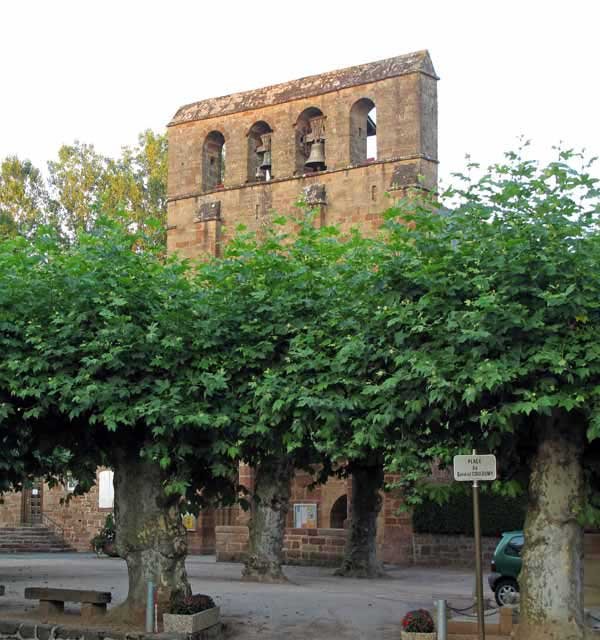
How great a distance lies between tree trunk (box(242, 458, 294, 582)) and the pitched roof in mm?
14124

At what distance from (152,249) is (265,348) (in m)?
2.50

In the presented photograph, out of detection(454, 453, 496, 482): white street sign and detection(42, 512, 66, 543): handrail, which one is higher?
detection(454, 453, 496, 482): white street sign

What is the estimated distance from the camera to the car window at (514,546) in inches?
746

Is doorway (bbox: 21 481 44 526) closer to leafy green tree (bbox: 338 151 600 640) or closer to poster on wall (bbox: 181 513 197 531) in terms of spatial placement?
poster on wall (bbox: 181 513 197 531)

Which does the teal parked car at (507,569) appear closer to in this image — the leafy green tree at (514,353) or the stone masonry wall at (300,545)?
the leafy green tree at (514,353)

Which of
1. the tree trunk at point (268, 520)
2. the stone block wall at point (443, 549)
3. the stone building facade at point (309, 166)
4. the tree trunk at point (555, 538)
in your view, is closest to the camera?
the tree trunk at point (555, 538)

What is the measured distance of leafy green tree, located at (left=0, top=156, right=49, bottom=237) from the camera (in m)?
50.9

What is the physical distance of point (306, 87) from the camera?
112 ft

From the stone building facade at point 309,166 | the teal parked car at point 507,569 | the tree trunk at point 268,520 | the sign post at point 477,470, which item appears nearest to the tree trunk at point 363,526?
the tree trunk at point 268,520

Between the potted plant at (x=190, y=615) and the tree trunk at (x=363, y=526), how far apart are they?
979 centimetres

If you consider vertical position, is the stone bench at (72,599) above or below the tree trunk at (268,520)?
below

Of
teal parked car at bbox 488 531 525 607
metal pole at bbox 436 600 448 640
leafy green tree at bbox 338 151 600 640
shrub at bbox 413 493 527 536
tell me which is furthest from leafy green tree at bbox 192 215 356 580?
shrub at bbox 413 493 527 536

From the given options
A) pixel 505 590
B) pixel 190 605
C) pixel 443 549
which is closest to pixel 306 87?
pixel 443 549

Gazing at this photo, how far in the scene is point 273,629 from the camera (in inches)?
614
